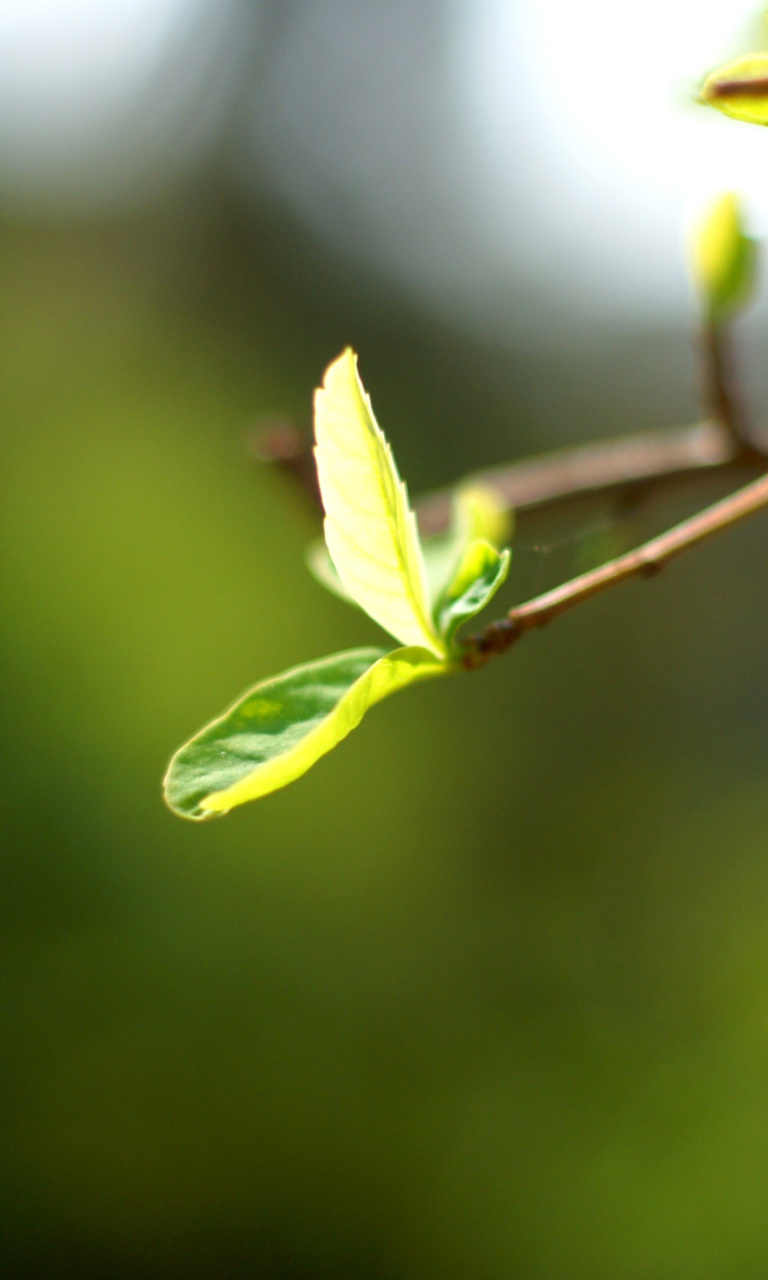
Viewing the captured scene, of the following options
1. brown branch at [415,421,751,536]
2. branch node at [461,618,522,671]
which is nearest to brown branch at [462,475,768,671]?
branch node at [461,618,522,671]

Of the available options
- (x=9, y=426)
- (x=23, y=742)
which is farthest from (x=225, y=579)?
(x=9, y=426)

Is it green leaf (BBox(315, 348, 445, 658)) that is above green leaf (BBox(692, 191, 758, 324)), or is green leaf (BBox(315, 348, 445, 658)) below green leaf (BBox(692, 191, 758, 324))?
below

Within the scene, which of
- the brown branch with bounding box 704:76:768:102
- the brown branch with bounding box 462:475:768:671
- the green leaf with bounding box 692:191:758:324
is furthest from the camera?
the green leaf with bounding box 692:191:758:324

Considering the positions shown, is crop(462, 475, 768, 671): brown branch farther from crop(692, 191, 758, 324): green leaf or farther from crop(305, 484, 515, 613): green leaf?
crop(692, 191, 758, 324): green leaf

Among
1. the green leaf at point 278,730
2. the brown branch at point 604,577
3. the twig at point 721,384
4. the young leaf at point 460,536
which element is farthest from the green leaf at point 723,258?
the green leaf at point 278,730

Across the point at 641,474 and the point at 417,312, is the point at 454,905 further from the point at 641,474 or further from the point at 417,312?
the point at 417,312

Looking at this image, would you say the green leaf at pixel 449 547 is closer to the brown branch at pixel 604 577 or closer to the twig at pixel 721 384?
the brown branch at pixel 604 577

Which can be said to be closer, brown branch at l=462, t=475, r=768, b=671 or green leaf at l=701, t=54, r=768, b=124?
green leaf at l=701, t=54, r=768, b=124
